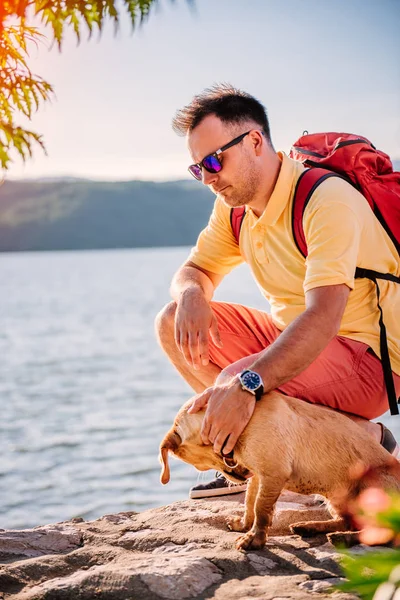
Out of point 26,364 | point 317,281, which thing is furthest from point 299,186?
point 26,364

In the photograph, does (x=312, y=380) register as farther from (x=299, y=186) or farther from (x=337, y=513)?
(x=299, y=186)

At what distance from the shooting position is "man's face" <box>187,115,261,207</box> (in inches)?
177

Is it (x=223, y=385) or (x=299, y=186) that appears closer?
(x=223, y=385)

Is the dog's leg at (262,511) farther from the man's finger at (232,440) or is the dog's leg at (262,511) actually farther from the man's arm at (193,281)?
the man's arm at (193,281)

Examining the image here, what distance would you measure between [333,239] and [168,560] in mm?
1816

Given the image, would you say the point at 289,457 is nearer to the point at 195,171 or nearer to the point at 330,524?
the point at 330,524

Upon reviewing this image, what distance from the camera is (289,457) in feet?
12.5

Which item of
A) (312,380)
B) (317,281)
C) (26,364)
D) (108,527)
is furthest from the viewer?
(26,364)

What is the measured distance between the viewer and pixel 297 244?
4531 millimetres

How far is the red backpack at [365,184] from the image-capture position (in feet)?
14.5

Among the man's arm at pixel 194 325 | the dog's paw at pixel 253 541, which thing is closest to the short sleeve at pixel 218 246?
the man's arm at pixel 194 325

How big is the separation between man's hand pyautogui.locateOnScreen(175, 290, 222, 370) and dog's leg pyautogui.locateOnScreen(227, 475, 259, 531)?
3.09 ft

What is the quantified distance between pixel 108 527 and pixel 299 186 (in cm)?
235

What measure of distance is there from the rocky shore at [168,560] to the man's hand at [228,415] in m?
0.56
